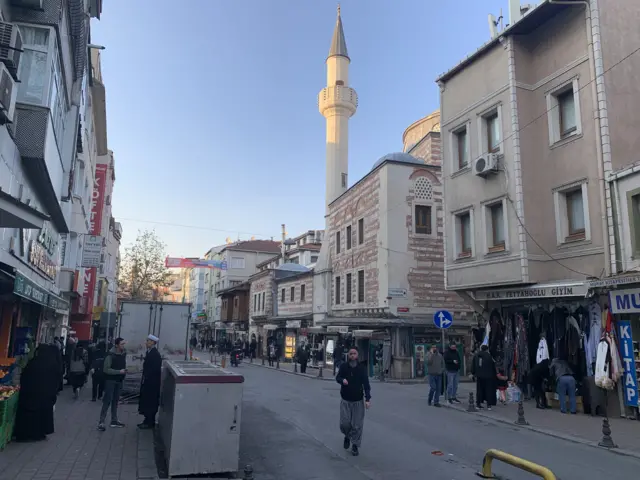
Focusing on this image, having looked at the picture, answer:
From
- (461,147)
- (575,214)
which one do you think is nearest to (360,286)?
(461,147)

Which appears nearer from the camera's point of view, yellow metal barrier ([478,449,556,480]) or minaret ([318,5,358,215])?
yellow metal barrier ([478,449,556,480])

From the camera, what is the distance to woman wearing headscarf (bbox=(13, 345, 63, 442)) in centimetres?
849

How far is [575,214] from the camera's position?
1490cm

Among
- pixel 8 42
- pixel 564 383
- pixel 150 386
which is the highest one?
pixel 8 42

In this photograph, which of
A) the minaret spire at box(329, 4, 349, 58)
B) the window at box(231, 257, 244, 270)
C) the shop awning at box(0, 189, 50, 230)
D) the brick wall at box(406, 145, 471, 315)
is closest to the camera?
the shop awning at box(0, 189, 50, 230)

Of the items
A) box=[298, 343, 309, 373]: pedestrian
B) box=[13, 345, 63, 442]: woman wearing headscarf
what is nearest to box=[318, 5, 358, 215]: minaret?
box=[298, 343, 309, 373]: pedestrian

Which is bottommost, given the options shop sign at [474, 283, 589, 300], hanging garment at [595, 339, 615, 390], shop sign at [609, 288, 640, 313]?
hanging garment at [595, 339, 615, 390]

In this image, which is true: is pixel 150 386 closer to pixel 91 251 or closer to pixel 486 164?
pixel 486 164

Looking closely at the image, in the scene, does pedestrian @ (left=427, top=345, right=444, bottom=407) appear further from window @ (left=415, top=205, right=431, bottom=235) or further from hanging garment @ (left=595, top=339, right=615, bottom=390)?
window @ (left=415, top=205, right=431, bottom=235)

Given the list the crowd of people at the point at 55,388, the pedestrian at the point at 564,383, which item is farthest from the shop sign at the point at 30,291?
the pedestrian at the point at 564,383

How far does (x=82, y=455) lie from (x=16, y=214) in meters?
3.83

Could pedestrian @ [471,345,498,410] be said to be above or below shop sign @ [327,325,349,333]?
below

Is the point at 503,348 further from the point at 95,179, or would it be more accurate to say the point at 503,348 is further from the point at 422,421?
the point at 95,179

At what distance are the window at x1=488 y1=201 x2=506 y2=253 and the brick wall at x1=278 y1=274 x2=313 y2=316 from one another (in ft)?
Answer: 69.0
